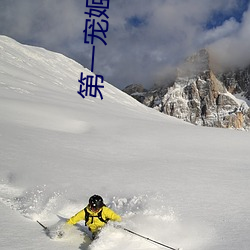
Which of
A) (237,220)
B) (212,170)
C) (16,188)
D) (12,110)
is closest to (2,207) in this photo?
(16,188)

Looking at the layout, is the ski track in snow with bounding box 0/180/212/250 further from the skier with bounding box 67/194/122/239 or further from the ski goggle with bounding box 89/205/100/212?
the ski goggle with bounding box 89/205/100/212

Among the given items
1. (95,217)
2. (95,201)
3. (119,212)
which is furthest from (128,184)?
(95,201)

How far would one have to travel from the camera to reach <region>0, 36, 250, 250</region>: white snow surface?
18.1 ft

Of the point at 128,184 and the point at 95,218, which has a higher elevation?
the point at 128,184

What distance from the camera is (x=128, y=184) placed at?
27.0 ft

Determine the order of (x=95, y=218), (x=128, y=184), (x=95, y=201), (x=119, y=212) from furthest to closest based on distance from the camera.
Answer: (x=128, y=184)
(x=119, y=212)
(x=95, y=218)
(x=95, y=201)

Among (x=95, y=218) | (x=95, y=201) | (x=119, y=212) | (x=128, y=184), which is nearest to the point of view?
(x=95, y=201)

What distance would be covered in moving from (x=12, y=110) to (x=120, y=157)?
378 inches

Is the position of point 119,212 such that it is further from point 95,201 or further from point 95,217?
point 95,201

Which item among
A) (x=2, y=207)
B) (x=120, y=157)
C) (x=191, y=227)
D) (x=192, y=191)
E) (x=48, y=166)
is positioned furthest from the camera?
(x=120, y=157)

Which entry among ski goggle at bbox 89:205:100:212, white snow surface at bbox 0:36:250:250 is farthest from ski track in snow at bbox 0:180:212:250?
ski goggle at bbox 89:205:100:212

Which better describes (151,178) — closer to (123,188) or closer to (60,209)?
(123,188)

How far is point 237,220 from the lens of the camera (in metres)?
5.89

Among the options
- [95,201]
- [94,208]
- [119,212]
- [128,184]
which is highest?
[128,184]
